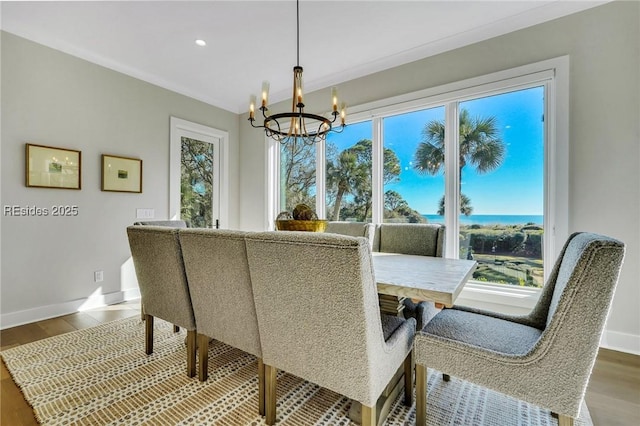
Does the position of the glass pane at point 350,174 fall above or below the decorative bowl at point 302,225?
above

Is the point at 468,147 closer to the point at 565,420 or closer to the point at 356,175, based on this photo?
the point at 356,175

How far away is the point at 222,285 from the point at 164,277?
54 centimetres

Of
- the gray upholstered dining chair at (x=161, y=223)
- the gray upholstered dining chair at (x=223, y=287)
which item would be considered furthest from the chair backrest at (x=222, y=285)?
the gray upholstered dining chair at (x=161, y=223)

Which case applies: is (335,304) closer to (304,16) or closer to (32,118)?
(304,16)

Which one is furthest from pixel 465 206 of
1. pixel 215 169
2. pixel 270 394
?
pixel 215 169

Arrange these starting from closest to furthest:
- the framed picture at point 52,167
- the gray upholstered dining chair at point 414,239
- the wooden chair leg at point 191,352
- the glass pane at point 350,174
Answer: the wooden chair leg at point 191,352
the gray upholstered dining chair at point 414,239
the framed picture at point 52,167
the glass pane at point 350,174

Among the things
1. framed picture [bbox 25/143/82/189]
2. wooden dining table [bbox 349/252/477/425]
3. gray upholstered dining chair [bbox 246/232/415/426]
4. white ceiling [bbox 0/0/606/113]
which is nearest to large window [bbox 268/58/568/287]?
white ceiling [bbox 0/0/606/113]

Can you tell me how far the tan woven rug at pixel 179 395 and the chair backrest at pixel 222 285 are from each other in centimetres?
36

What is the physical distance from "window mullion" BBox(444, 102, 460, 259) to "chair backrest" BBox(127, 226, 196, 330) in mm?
2321

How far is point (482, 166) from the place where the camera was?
8.77 feet

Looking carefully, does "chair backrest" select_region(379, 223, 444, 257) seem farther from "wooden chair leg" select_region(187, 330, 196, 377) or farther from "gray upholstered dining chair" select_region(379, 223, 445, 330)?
"wooden chair leg" select_region(187, 330, 196, 377)

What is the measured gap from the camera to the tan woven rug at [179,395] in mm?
1395

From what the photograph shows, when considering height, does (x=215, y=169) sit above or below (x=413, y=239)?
above

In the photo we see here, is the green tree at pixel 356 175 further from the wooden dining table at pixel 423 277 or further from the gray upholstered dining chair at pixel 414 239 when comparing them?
the wooden dining table at pixel 423 277
